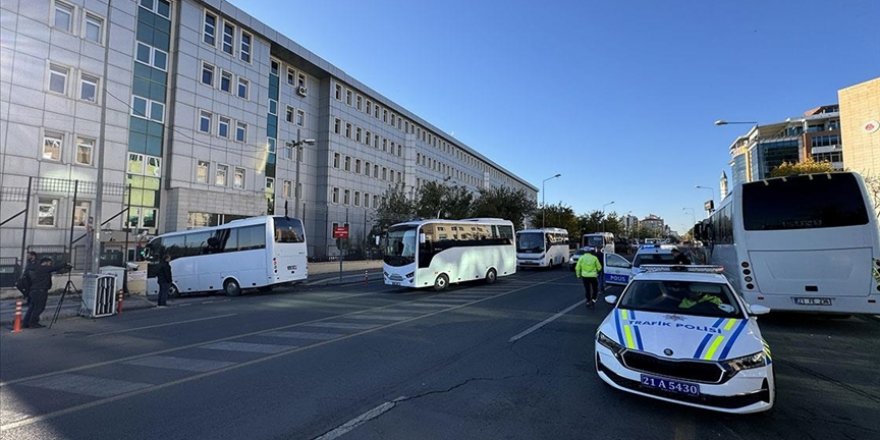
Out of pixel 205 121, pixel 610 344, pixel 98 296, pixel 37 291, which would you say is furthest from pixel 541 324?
pixel 205 121

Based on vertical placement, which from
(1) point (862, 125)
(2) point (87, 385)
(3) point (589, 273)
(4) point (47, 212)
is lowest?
(2) point (87, 385)

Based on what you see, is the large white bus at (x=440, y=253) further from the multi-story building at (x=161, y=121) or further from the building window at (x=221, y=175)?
the building window at (x=221, y=175)

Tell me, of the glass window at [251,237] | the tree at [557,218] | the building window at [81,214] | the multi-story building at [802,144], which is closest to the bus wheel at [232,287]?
the glass window at [251,237]

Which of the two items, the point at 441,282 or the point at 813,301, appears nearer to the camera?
the point at 813,301

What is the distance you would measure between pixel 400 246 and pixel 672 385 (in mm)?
14574

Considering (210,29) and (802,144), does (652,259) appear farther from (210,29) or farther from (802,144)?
(802,144)

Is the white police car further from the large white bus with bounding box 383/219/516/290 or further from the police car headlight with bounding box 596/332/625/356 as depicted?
the large white bus with bounding box 383/219/516/290

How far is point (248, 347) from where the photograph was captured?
26.9ft

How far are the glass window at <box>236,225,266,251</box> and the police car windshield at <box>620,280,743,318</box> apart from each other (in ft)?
51.3

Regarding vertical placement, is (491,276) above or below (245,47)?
below

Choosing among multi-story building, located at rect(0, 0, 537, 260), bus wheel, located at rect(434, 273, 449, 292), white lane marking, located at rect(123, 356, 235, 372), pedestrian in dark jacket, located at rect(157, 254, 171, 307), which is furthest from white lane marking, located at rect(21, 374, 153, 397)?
bus wheel, located at rect(434, 273, 449, 292)

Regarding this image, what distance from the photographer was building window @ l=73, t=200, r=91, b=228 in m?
24.7

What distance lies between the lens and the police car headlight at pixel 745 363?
14.2ft

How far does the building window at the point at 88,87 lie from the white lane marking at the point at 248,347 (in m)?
25.0
